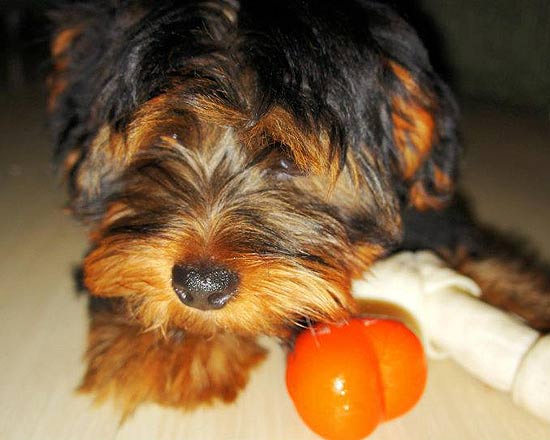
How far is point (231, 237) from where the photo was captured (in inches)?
66.6

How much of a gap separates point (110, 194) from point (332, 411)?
1.05 metres

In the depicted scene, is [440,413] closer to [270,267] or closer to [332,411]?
[332,411]

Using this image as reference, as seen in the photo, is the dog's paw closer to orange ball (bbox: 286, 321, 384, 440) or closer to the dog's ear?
orange ball (bbox: 286, 321, 384, 440)

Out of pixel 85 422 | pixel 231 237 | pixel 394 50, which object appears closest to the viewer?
pixel 231 237

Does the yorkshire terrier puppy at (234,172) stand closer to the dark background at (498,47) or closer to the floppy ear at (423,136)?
the floppy ear at (423,136)

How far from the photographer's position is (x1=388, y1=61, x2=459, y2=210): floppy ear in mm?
2049

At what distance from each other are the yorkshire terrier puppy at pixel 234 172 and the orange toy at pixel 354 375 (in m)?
0.09

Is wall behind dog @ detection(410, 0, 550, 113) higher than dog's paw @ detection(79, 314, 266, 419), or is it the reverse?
dog's paw @ detection(79, 314, 266, 419)

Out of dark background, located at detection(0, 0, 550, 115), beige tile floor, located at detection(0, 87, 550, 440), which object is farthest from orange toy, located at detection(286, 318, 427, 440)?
dark background, located at detection(0, 0, 550, 115)

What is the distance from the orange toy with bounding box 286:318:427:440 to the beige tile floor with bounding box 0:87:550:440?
162 mm

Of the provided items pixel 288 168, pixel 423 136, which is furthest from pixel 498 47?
pixel 288 168

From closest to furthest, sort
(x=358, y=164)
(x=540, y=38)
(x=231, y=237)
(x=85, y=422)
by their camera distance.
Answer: (x=231, y=237)
(x=85, y=422)
(x=358, y=164)
(x=540, y=38)

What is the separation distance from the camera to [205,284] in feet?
5.17

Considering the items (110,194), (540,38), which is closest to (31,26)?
(540,38)
